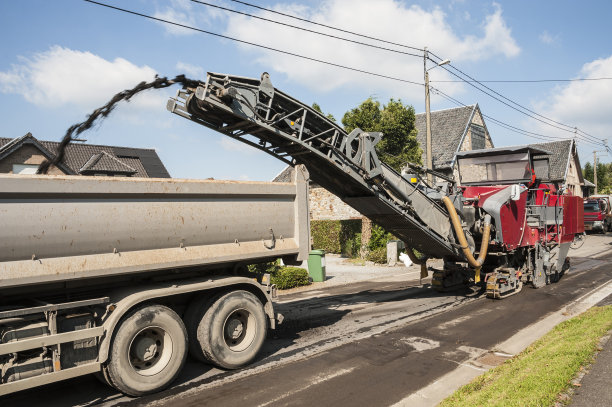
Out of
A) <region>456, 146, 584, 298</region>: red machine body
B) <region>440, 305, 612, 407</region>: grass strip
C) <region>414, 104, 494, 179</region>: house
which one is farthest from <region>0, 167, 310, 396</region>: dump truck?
<region>414, 104, 494, 179</region>: house

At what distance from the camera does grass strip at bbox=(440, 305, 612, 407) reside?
14.2 feet

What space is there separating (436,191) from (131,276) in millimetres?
6549

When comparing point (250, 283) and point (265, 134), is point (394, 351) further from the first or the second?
point (265, 134)

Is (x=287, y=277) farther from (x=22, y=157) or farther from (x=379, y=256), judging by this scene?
(x=22, y=157)

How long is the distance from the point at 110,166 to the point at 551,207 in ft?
77.1

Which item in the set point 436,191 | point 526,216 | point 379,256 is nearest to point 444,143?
point 379,256

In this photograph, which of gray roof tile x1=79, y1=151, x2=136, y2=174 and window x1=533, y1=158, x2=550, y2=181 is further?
gray roof tile x1=79, y1=151, x2=136, y2=174

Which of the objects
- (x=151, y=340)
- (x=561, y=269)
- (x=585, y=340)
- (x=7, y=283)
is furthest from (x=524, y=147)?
(x=7, y=283)

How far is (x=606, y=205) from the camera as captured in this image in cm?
3122

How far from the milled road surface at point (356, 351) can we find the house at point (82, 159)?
12369mm

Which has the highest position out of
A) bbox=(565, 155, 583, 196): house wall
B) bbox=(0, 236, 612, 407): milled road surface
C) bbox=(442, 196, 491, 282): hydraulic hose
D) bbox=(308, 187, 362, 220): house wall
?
bbox=(565, 155, 583, 196): house wall

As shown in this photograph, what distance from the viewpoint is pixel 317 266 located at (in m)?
14.0

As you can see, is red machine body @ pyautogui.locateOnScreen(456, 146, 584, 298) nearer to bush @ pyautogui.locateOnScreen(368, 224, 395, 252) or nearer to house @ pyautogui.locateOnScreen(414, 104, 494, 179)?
bush @ pyautogui.locateOnScreen(368, 224, 395, 252)

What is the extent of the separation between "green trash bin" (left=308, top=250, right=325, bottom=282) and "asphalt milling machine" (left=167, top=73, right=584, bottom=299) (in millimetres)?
4181
